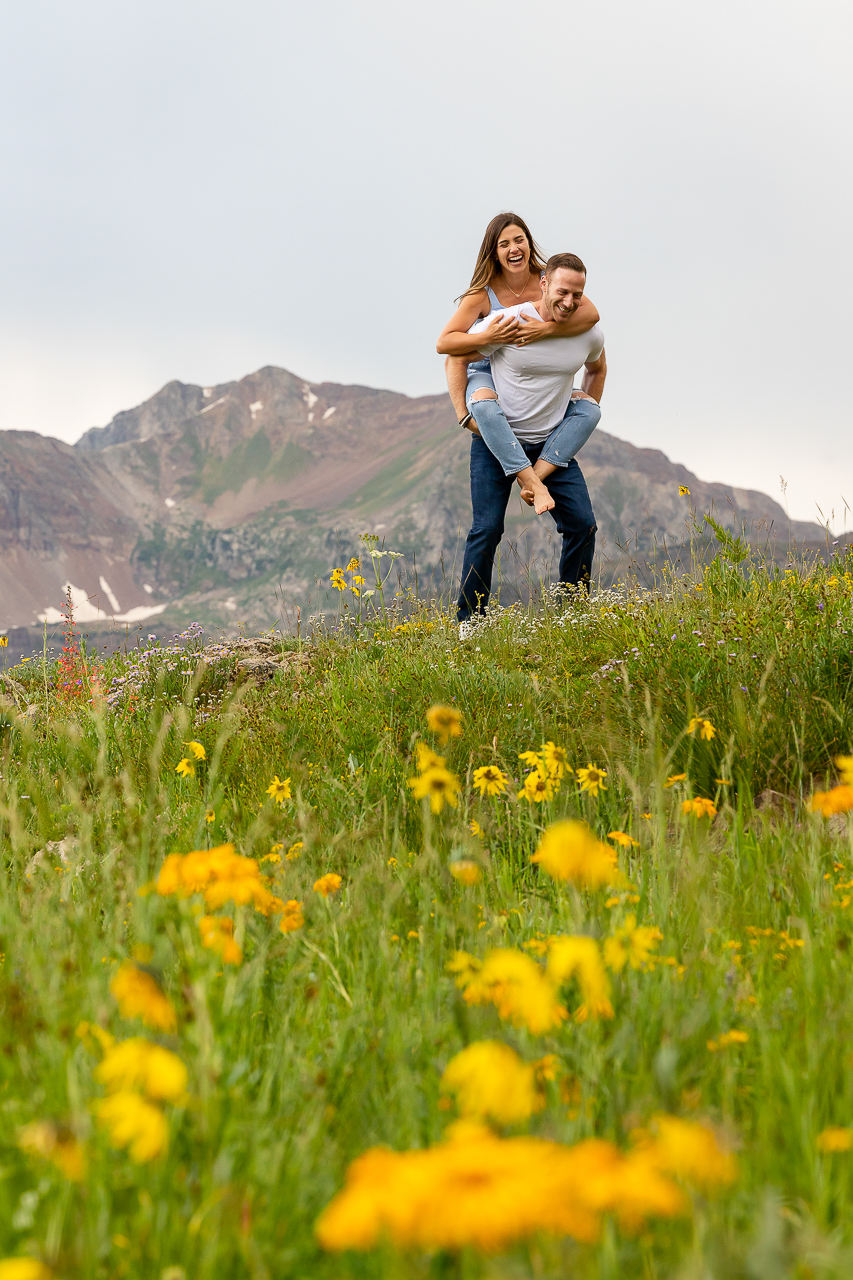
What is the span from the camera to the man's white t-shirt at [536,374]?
5926 mm

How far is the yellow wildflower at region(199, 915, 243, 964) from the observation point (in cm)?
142

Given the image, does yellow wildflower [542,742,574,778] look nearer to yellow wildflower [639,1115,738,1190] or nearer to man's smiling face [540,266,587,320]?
yellow wildflower [639,1115,738,1190]

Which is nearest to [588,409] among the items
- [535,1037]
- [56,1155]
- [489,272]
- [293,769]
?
[489,272]

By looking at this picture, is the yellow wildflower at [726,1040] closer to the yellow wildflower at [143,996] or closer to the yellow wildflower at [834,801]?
the yellow wildflower at [834,801]

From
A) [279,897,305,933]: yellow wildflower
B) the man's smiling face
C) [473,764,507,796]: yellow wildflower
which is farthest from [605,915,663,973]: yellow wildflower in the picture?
the man's smiling face

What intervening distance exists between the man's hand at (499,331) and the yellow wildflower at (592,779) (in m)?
3.78

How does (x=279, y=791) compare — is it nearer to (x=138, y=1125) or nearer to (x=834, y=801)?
(x=834, y=801)

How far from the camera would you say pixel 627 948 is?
1.47 meters

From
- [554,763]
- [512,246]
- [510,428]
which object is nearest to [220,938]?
[554,763]

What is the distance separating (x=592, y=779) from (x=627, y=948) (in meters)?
1.54

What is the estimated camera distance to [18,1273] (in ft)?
2.35

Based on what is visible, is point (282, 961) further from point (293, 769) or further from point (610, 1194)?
point (293, 769)

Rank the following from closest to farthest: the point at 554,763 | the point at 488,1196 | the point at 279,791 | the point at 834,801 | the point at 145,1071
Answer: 1. the point at 488,1196
2. the point at 145,1071
3. the point at 834,801
4. the point at 554,763
5. the point at 279,791

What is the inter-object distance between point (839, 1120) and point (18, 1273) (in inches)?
45.5
